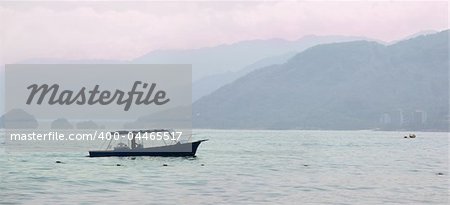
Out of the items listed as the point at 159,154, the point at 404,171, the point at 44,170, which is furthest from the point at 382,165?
the point at 44,170

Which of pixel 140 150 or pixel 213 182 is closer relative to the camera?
pixel 213 182

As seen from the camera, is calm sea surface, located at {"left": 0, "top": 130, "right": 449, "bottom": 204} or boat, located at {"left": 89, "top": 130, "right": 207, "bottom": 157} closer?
calm sea surface, located at {"left": 0, "top": 130, "right": 449, "bottom": 204}

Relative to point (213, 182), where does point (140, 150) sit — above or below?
above

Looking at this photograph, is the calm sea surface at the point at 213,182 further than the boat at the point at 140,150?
No

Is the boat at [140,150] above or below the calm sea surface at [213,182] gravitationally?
above

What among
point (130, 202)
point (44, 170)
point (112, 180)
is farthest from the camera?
point (44, 170)

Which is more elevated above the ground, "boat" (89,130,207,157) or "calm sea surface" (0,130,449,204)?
"boat" (89,130,207,157)

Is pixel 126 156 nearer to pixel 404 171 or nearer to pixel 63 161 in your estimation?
pixel 63 161

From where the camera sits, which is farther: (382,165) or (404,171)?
(382,165)

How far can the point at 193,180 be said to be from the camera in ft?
243

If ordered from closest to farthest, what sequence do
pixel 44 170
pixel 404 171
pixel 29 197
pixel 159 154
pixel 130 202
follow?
pixel 130 202 < pixel 29 197 < pixel 44 170 < pixel 404 171 < pixel 159 154

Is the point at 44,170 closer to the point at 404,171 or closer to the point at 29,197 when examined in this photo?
the point at 29,197

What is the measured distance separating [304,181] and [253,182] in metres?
6.27

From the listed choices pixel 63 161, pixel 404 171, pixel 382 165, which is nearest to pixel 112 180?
pixel 63 161
